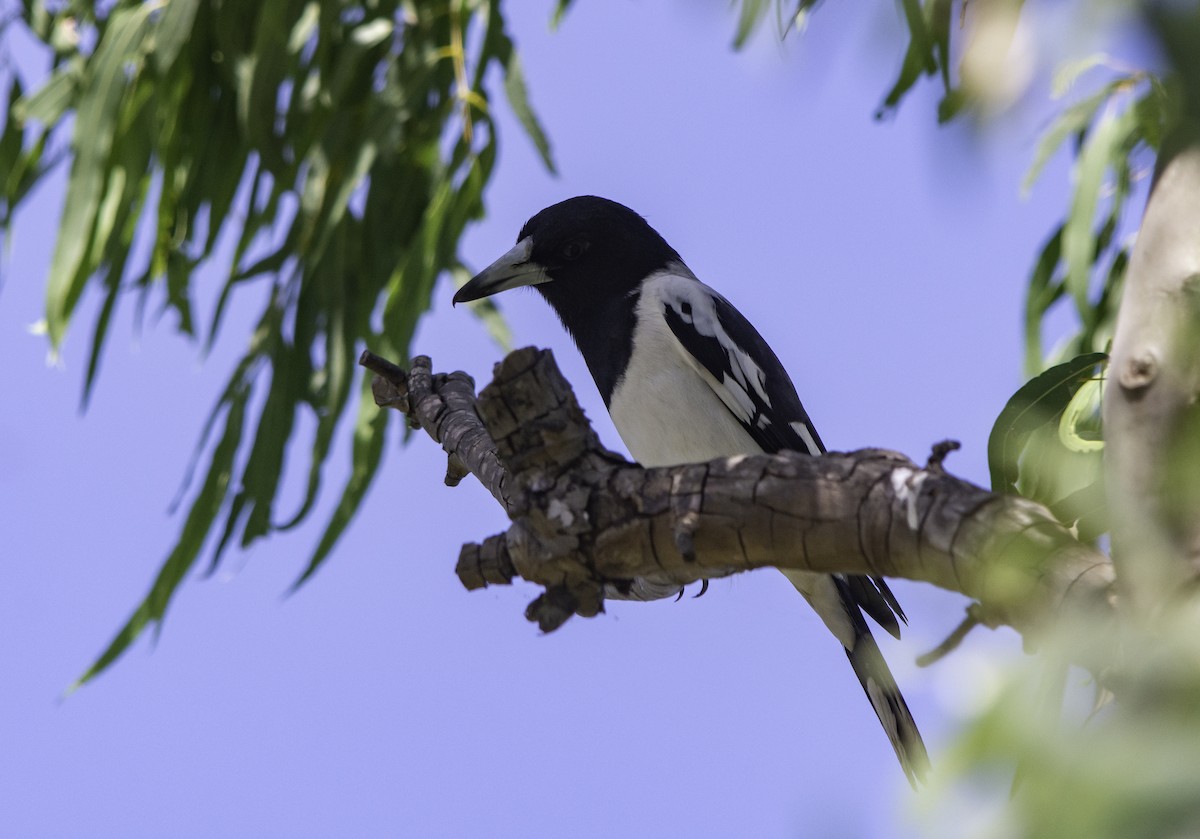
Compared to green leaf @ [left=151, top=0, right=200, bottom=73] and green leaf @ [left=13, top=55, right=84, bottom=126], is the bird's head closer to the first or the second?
green leaf @ [left=151, top=0, right=200, bottom=73]

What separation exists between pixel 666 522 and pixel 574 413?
0.15m

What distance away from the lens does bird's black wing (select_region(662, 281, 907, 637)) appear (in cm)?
225

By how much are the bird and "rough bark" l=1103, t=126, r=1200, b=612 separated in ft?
3.59

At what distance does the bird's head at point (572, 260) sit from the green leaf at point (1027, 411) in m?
1.20

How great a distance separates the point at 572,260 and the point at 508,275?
0.13 meters

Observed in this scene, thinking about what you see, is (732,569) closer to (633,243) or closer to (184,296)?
(633,243)

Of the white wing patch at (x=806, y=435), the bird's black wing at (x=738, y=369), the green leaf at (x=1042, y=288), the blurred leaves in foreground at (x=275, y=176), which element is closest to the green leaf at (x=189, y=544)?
the blurred leaves in foreground at (x=275, y=176)

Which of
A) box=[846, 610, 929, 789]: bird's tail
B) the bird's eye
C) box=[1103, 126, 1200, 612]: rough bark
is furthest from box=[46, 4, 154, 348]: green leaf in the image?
box=[1103, 126, 1200, 612]: rough bark

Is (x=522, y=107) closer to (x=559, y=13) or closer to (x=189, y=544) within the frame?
(x=559, y=13)

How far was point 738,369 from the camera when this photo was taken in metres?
2.29

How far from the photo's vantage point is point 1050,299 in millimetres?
2594

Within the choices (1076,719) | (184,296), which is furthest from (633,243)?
(1076,719)

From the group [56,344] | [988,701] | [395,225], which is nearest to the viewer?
[988,701]

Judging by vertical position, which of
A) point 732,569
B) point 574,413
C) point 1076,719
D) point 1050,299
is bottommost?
point 1076,719
